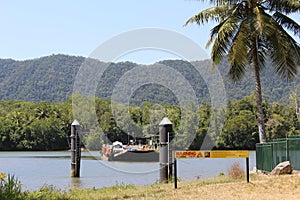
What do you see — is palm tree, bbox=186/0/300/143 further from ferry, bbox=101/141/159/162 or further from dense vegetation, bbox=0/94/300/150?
ferry, bbox=101/141/159/162

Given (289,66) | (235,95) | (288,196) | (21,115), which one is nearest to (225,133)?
(235,95)

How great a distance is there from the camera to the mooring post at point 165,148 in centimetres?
2017

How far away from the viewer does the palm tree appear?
884 inches

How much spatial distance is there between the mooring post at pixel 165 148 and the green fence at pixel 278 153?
434 cm

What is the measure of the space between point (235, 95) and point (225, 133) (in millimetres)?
34168

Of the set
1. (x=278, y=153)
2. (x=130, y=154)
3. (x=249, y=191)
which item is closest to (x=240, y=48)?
(x=278, y=153)

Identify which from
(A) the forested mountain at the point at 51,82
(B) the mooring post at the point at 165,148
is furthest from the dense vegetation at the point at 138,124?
(B) the mooring post at the point at 165,148

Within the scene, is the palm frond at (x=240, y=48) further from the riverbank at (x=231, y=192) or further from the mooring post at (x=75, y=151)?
the mooring post at (x=75, y=151)

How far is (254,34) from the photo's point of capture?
22.5m

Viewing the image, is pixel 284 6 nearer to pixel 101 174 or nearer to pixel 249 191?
pixel 249 191

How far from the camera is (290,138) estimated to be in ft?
63.0

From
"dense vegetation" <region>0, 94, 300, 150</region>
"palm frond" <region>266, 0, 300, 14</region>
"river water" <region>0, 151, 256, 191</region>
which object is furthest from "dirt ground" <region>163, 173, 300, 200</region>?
"dense vegetation" <region>0, 94, 300, 150</region>

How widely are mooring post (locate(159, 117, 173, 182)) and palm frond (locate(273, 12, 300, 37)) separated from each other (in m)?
8.00

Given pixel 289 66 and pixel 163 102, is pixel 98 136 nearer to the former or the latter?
pixel 163 102
